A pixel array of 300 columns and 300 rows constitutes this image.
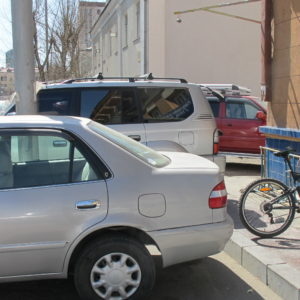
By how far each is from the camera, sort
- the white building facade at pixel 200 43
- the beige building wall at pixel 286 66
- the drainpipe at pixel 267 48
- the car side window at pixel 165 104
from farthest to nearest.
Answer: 1. the white building facade at pixel 200 43
2. the drainpipe at pixel 267 48
3. the beige building wall at pixel 286 66
4. the car side window at pixel 165 104

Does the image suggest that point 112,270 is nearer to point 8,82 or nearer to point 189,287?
point 189,287

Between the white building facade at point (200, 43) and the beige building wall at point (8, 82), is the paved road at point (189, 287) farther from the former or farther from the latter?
the beige building wall at point (8, 82)

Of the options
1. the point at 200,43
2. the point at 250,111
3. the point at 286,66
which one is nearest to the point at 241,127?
the point at 250,111

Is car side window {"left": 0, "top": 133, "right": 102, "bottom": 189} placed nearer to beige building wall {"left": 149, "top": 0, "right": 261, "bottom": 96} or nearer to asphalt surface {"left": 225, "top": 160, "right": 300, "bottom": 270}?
asphalt surface {"left": 225, "top": 160, "right": 300, "bottom": 270}

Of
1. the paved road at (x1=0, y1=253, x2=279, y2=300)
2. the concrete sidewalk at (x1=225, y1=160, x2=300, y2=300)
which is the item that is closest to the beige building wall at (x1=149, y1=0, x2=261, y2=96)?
the concrete sidewalk at (x1=225, y1=160, x2=300, y2=300)

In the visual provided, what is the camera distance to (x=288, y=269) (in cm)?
401

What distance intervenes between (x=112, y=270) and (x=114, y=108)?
130 inches

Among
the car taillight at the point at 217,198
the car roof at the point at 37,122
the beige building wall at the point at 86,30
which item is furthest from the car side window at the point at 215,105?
the beige building wall at the point at 86,30

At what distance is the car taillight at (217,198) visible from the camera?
3721 mm

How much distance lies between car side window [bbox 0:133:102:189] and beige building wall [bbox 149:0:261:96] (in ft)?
47.2

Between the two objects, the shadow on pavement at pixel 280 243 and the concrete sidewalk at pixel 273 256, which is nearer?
the concrete sidewalk at pixel 273 256

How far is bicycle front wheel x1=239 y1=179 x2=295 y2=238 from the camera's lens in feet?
16.5

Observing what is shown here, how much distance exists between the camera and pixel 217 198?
3748 millimetres

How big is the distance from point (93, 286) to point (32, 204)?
79 centimetres
